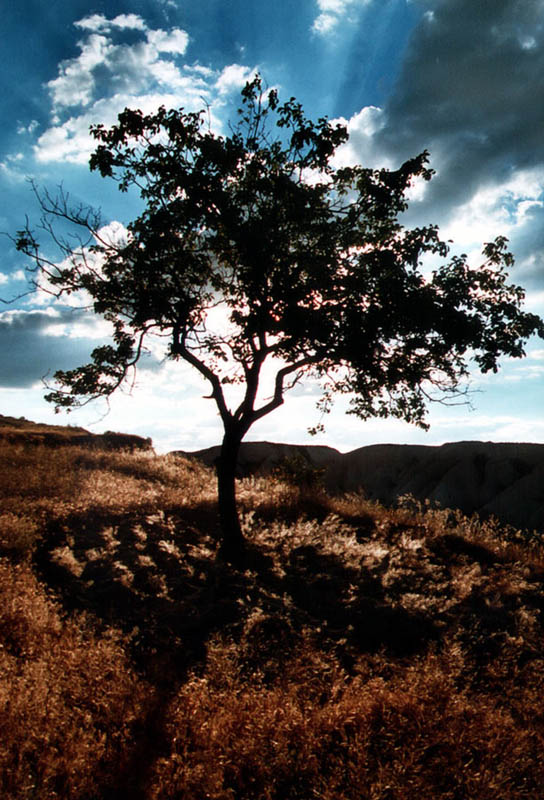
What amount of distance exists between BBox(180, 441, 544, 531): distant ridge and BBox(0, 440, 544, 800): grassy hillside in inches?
803


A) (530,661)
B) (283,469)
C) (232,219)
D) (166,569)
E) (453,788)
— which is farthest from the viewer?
(283,469)

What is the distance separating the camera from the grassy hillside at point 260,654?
3785 millimetres

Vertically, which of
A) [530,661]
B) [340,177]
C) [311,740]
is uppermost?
[340,177]

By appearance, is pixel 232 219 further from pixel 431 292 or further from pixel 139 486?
pixel 139 486

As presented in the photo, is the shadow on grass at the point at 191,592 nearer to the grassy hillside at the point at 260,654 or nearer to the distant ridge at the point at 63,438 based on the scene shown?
the grassy hillside at the point at 260,654

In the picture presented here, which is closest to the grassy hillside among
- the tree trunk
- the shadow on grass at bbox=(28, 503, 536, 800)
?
the shadow on grass at bbox=(28, 503, 536, 800)

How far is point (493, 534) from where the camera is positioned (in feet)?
47.7

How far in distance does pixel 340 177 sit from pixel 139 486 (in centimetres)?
1106

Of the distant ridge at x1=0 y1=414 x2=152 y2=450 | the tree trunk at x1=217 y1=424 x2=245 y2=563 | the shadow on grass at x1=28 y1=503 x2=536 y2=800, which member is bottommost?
the shadow on grass at x1=28 y1=503 x2=536 y2=800

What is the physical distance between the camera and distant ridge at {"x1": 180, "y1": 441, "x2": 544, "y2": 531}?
35281mm

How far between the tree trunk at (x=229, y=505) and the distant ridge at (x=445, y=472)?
19.6m

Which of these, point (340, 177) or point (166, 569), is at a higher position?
point (340, 177)

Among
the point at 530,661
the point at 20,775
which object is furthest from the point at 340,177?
the point at 20,775

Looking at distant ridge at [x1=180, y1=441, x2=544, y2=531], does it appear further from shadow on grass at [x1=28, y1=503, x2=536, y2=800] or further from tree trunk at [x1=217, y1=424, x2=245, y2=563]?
shadow on grass at [x1=28, y1=503, x2=536, y2=800]
